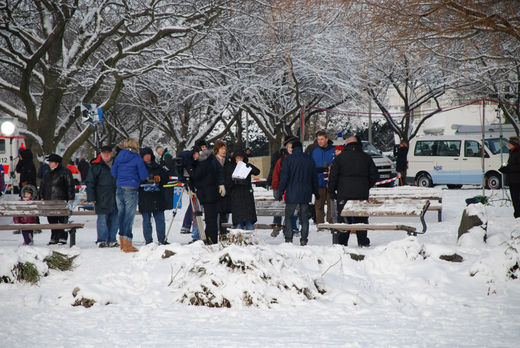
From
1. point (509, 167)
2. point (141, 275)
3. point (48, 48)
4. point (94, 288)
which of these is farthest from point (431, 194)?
point (48, 48)

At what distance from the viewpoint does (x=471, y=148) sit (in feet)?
80.5

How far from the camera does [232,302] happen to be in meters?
6.59

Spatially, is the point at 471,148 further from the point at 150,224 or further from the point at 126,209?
the point at 126,209

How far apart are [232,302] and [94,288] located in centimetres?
144

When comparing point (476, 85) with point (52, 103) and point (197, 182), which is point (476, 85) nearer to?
point (52, 103)

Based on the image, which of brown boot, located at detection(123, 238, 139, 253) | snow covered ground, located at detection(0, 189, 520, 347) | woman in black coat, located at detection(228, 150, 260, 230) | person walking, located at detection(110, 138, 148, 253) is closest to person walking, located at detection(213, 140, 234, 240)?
woman in black coat, located at detection(228, 150, 260, 230)

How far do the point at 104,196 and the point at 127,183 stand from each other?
815 millimetres

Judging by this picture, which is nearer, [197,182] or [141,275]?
[141,275]

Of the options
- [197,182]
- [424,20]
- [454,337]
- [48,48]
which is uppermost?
[48,48]

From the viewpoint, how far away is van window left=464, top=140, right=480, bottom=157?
24406mm

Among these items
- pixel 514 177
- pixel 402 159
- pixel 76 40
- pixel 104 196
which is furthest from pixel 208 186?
pixel 402 159

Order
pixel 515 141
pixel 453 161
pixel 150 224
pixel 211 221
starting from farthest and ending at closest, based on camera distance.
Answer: pixel 453 161 → pixel 515 141 → pixel 150 224 → pixel 211 221

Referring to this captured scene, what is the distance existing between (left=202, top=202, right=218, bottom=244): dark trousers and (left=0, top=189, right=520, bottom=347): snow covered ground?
166 cm

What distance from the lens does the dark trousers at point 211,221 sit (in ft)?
34.6
